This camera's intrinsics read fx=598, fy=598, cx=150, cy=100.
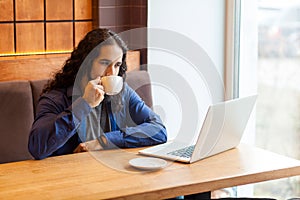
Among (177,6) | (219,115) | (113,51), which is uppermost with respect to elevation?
(177,6)

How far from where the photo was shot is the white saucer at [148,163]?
7.22ft

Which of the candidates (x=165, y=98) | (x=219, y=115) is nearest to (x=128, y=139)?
(x=219, y=115)

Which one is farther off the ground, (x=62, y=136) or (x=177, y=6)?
(x=177, y=6)

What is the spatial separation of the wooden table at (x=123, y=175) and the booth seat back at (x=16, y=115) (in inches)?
27.8

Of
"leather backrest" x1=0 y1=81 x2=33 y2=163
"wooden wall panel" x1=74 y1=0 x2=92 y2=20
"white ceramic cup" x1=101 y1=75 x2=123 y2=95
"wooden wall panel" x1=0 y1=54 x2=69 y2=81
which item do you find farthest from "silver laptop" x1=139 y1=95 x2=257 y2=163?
"wooden wall panel" x1=74 y1=0 x2=92 y2=20

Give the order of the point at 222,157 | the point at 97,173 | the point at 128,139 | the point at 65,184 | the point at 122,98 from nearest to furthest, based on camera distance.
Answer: the point at 65,184 < the point at 97,173 < the point at 222,157 < the point at 128,139 < the point at 122,98

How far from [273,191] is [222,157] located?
4.69 ft

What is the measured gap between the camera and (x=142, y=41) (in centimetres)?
372

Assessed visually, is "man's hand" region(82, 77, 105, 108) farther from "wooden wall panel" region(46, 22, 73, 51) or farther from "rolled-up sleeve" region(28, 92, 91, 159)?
"wooden wall panel" region(46, 22, 73, 51)

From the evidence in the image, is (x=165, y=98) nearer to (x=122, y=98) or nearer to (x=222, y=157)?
(x=122, y=98)

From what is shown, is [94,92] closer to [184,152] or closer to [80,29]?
[184,152]

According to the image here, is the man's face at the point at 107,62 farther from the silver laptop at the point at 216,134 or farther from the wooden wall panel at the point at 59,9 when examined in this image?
the wooden wall panel at the point at 59,9

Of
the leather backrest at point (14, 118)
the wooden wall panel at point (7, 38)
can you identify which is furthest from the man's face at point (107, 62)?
the wooden wall panel at point (7, 38)

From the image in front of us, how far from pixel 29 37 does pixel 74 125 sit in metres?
1.10
